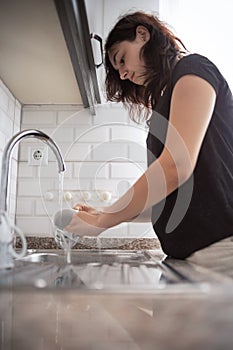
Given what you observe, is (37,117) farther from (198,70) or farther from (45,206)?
(198,70)

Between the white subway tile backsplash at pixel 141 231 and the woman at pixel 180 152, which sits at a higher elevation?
the woman at pixel 180 152

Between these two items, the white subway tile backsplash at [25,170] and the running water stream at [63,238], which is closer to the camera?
the running water stream at [63,238]

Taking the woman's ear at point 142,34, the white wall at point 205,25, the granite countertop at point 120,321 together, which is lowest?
the granite countertop at point 120,321

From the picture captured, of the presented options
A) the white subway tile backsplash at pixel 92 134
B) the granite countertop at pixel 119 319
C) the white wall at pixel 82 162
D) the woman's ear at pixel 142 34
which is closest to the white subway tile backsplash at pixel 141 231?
the white wall at pixel 82 162

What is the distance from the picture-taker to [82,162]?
1569 mm

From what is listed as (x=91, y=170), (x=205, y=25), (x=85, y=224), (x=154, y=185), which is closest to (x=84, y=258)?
(x=85, y=224)

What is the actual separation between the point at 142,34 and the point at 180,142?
0.42m

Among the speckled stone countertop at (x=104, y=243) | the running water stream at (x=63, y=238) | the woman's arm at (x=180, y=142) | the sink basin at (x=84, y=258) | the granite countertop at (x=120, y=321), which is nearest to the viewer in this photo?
the granite countertop at (x=120, y=321)

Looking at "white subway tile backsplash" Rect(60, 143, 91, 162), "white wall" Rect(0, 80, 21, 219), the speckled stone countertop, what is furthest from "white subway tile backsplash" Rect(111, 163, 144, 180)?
"white wall" Rect(0, 80, 21, 219)

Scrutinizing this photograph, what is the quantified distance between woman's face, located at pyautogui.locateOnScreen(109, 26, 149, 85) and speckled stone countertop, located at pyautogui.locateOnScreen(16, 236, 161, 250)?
62 centimetres

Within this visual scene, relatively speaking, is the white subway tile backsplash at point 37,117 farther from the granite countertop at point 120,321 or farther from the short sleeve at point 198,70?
the granite countertop at point 120,321

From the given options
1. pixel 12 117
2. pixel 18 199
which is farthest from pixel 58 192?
pixel 12 117

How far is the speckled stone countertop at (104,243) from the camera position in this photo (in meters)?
1.46

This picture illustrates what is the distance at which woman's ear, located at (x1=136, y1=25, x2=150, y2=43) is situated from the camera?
1.02 meters
